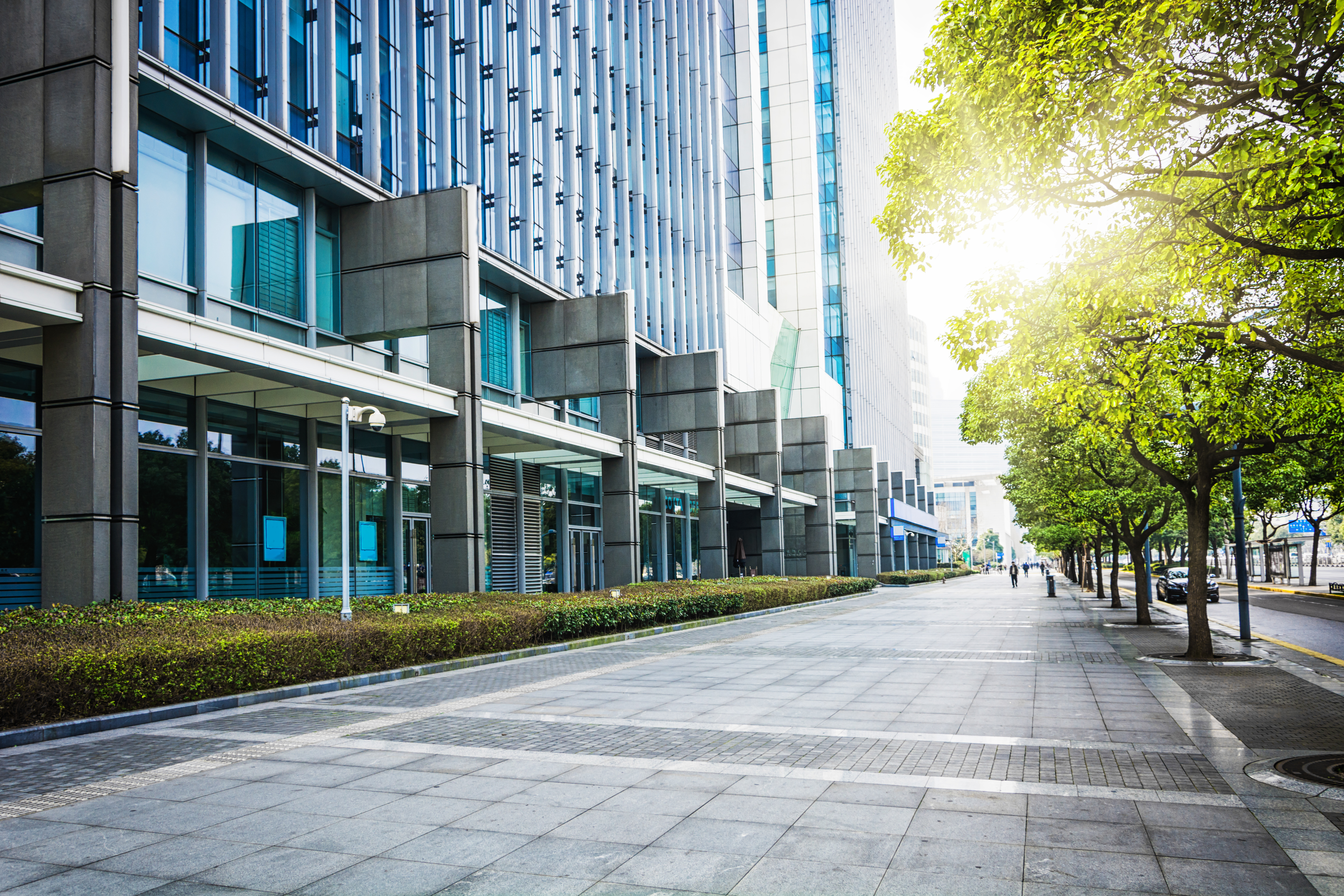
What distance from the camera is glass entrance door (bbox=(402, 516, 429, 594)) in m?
23.8

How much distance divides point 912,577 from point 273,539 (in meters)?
49.1

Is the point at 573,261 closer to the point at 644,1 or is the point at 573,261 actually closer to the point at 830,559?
the point at 644,1

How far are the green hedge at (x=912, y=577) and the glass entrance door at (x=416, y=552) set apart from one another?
38.7 m

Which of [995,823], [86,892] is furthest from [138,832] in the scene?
[995,823]

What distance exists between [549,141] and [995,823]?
2599cm

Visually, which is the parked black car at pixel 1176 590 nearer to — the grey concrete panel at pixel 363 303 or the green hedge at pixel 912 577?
the green hedge at pixel 912 577

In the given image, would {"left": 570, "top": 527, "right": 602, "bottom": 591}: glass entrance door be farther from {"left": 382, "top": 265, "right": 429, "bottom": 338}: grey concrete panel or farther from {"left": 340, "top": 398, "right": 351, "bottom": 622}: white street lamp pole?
{"left": 340, "top": 398, "right": 351, "bottom": 622}: white street lamp pole

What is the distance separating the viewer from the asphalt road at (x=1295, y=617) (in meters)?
19.9

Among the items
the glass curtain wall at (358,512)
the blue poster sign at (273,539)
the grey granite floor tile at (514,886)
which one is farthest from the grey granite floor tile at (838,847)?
the glass curtain wall at (358,512)

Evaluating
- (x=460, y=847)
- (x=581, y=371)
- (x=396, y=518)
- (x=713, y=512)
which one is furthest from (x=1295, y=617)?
(x=460, y=847)

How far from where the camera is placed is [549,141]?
28641mm

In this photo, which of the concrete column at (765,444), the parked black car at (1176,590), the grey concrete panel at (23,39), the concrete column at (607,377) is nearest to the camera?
the grey concrete panel at (23,39)

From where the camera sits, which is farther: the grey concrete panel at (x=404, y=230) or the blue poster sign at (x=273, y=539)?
the grey concrete panel at (x=404, y=230)

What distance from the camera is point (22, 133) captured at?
43.3 ft
